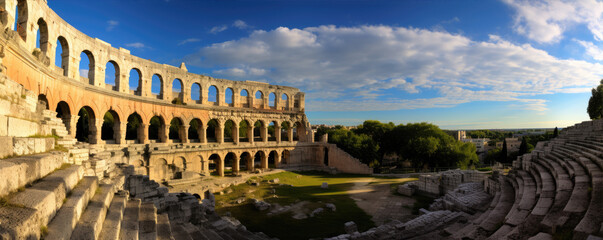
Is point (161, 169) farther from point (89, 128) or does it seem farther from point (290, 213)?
point (290, 213)

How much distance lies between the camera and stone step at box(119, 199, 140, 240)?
4.25 metres

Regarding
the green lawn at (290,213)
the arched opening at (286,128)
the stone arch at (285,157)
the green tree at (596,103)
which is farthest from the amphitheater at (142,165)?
the green tree at (596,103)

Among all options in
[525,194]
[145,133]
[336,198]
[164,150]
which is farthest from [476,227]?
[145,133]

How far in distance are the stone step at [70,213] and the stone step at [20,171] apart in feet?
1.58

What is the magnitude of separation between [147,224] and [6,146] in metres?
2.65

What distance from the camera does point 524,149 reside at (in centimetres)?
3903

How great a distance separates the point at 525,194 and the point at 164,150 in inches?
825

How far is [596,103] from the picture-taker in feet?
109

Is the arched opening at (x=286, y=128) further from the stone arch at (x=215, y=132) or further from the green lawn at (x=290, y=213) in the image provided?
the green lawn at (x=290, y=213)

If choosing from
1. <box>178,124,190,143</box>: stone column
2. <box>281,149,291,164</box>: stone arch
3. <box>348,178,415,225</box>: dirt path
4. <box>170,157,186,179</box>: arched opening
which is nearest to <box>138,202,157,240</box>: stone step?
<box>348,178,415,225</box>: dirt path

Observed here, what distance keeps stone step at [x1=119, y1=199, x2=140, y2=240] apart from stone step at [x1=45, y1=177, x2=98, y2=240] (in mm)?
698

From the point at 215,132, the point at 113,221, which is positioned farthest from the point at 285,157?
the point at 113,221

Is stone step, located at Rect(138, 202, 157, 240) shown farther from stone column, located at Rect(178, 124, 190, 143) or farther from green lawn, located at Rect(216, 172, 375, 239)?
stone column, located at Rect(178, 124, 190, 143)

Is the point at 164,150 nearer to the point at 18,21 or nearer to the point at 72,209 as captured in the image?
the point at 18,21
